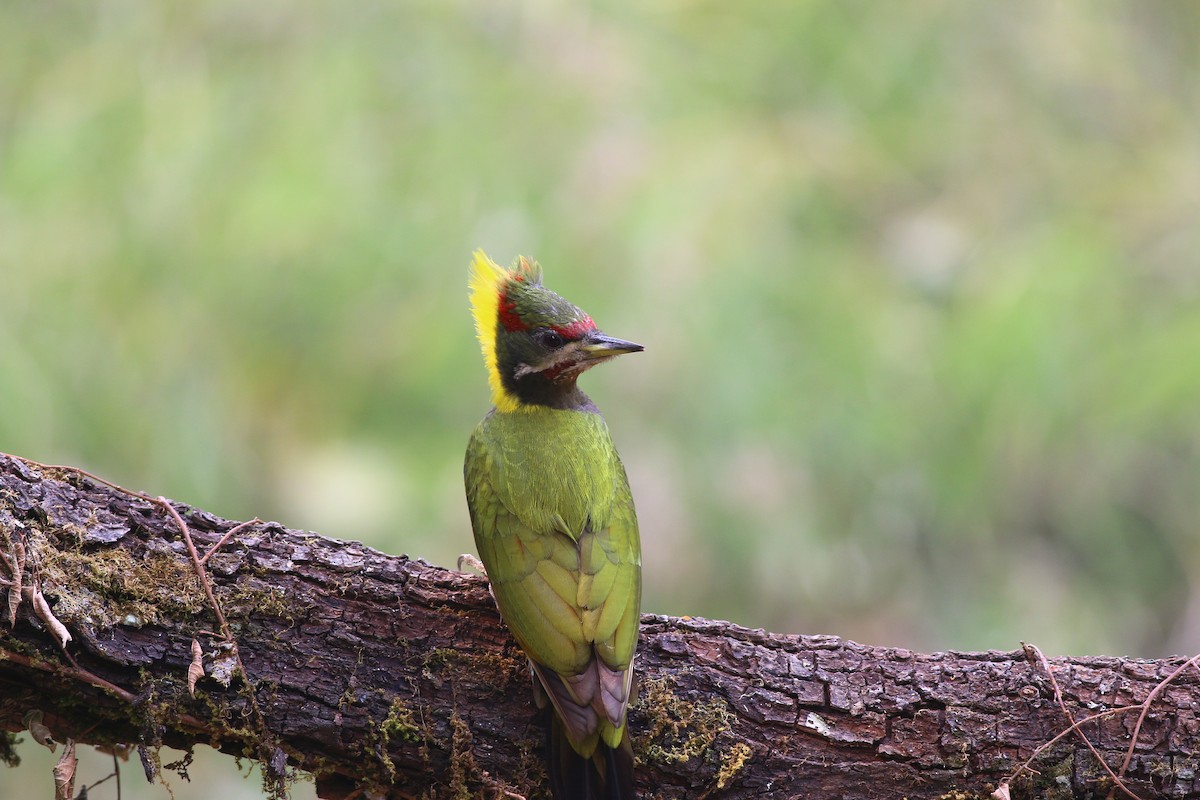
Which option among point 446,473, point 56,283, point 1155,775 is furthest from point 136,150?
point 1155,775

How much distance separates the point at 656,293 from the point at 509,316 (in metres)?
1.81

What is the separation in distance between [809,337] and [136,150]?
3074 mm

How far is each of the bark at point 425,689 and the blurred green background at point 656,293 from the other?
7.38 ft

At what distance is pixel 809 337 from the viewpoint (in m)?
5.43

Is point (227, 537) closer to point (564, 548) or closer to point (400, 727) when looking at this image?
point (400, 727)

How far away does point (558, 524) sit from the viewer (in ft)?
10.2

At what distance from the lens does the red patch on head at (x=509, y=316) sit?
12.1 feet

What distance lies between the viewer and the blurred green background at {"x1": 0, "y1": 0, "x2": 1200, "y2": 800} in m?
5.22

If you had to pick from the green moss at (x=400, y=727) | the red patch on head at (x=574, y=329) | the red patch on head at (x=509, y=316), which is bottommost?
A: the green moss at (x=400, y=727)

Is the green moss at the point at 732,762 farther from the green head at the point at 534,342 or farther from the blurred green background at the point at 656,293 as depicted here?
the blurred green background at the point at 656,293

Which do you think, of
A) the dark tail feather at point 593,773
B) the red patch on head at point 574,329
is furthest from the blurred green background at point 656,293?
the dark tail feather at point 593,773

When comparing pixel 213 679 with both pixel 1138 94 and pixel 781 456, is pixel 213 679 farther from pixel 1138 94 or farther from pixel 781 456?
pixel 1138 94

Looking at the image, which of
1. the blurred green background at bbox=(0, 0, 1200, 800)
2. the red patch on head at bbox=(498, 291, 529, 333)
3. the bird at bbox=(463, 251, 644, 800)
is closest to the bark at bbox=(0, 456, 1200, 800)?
the bird at bbox=(463, 251, 644, 800)

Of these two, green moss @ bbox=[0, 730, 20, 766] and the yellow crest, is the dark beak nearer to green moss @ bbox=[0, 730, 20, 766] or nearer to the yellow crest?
the yellow crest
